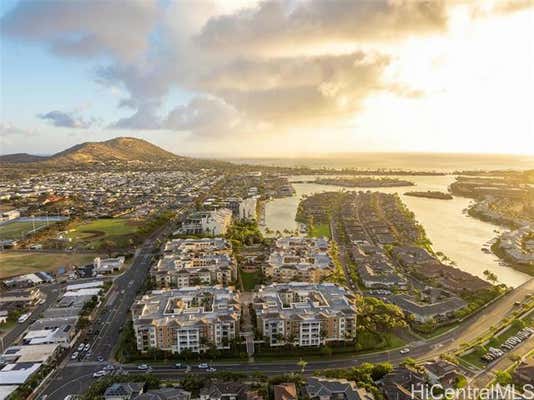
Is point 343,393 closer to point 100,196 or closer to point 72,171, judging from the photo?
point 100,196

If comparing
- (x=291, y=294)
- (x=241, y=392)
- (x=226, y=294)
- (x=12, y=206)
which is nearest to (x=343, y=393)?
(x=241, y=392)

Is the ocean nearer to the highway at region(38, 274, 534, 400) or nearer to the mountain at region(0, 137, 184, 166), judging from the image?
the mountain at region(0, 137, 184, 166)

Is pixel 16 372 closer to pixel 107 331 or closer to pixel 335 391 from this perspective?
pixel 107 331

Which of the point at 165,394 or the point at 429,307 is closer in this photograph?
the point at 165,394

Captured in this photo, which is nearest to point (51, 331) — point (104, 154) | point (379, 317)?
point (379, 317)

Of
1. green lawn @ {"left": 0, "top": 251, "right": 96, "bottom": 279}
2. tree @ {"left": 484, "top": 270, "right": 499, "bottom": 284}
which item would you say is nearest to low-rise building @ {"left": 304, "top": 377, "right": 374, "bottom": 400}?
tree @ {"left": 484, "top": 270, "right": 499, "bottom": 284}

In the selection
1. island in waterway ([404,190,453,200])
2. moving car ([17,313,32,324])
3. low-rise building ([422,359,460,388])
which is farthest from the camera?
island in waterway ([404,190,453,200])

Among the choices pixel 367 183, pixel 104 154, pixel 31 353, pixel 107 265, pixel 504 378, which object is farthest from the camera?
pixel 104 154

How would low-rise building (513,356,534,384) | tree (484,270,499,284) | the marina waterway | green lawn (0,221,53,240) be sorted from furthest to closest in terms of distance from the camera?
1. green lawn (0,221,53,240)
2. the marina waterway
3. tree (484,270,499,284)
4. low-rise building (513,356,534,384)
